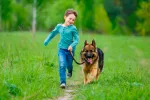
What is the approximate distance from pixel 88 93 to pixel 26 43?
27.0 feet

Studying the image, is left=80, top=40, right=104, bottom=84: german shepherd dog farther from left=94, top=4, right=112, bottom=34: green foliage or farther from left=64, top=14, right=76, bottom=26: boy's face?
left=94, top=4, right=112, bottom=34: green foliage

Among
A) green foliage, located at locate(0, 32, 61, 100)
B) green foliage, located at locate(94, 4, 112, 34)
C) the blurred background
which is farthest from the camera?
green foliage, located at locate(94, 4, 112, 34)

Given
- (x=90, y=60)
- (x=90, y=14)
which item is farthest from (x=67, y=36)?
(x=90, y=14)

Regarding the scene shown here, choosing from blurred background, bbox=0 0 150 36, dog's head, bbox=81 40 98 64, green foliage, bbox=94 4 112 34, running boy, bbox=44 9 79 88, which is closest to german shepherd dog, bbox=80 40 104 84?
dog's head, bbox=81 40 98 64

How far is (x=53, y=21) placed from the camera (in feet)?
261

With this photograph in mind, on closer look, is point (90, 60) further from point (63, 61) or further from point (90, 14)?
point (90, 14)

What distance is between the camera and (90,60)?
12.0m

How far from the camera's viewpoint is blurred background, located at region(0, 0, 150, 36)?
233ft

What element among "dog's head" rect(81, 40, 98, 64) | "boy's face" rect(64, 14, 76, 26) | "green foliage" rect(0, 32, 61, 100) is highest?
"boy's face" rect(64, 14, 76, 26)

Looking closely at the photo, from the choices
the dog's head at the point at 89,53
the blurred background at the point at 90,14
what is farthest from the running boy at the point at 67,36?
the blurred background at the point at 90,14

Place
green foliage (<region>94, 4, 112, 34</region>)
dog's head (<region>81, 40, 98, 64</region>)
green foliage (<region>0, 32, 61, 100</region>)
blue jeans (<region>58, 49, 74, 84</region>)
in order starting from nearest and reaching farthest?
green foliage (<region>0, 32, 61, 100</region>), blue jeans (<region>58, 49, 74, 84</region>), dog's head (<region>81, 40, 98, 64</region>), green foliage (<region>94, 4, 112, 34</region>)

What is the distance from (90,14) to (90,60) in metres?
69.1

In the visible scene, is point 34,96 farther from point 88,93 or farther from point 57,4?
point 57,4

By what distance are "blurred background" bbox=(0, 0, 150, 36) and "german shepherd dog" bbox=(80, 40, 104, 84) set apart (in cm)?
5062
